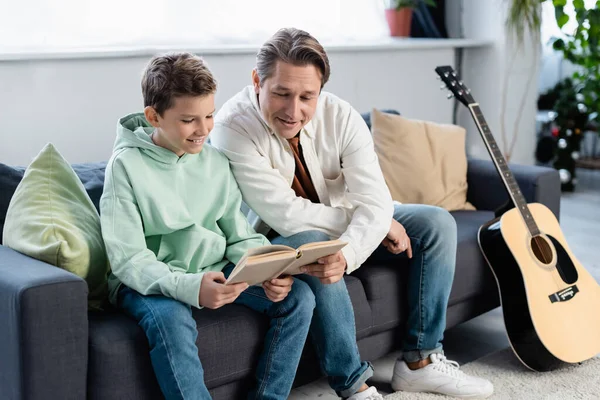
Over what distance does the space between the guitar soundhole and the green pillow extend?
1.28 m

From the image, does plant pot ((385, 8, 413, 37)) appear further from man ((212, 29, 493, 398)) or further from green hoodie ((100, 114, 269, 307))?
green hoodie ((100, 114, 269, 307))

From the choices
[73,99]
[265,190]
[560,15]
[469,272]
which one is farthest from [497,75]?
[265,190]

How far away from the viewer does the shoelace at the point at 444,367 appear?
2215mm

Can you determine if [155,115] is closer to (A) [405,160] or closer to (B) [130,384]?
(B) [130,384]

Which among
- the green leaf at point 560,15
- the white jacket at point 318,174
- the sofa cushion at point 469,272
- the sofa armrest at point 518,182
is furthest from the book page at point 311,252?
the green leaf at point 560,15

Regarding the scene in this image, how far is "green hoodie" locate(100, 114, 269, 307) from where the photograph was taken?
1778mm

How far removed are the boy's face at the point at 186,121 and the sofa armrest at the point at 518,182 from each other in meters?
1.29

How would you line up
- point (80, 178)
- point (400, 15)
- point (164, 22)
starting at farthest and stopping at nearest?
1. point (400, 15)
2. point (164, 22)
3. point (80, 178)

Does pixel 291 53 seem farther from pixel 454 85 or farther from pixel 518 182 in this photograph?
pixel 518 182

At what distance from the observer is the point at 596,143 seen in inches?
210

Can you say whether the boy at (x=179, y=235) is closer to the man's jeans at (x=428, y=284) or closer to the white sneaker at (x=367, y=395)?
the white sneaker at (x=367, y=395)

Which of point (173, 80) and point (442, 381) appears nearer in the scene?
point (173, 80)

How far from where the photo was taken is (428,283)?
2.22m

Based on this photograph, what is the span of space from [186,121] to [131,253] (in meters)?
0.32
